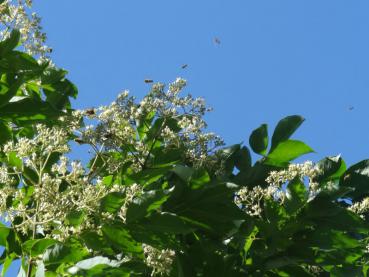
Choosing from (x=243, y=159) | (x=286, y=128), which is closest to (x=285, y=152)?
(x=286, y=128)

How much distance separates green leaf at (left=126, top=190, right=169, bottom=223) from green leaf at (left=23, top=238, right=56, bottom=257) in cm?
25

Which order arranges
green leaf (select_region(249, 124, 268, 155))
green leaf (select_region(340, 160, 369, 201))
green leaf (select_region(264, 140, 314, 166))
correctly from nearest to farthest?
green leaf (select_region(264, 140, 314, 166))
green leaf (select_region(249, 124, 268, 155))
green leaf (select_region(340, 160, 369, 201))

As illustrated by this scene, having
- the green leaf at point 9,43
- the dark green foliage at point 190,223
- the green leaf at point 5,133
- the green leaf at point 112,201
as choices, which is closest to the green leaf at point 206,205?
the dark green foliage at point 190,223

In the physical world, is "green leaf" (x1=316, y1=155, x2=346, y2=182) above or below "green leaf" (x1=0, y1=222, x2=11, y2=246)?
above

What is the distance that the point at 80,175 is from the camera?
7.52ft

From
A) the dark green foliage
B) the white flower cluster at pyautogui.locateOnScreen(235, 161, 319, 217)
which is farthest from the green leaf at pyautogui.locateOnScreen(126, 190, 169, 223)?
the white flower cluster at pyautogui.locateOnScreen(235, 161, 319, 217)

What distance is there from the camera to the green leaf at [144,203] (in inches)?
85.7

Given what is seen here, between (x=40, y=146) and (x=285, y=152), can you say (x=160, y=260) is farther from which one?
(x=285, y=152)

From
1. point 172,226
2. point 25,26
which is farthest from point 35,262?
point 25,26

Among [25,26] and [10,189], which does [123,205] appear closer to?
[10,189]

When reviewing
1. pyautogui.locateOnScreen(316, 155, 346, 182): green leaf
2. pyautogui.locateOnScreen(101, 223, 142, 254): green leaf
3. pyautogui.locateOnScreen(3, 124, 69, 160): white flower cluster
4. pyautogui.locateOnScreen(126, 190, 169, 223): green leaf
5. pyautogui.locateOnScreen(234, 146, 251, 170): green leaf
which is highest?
pyautogui.locateOnScreen(234, 146, 251, 170): green leaf

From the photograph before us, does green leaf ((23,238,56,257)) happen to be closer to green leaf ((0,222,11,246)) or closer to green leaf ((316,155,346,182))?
green leaf ((0,222,11,246))

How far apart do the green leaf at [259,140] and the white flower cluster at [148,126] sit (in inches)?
10.0

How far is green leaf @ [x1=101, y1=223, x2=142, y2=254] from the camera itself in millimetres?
2219
